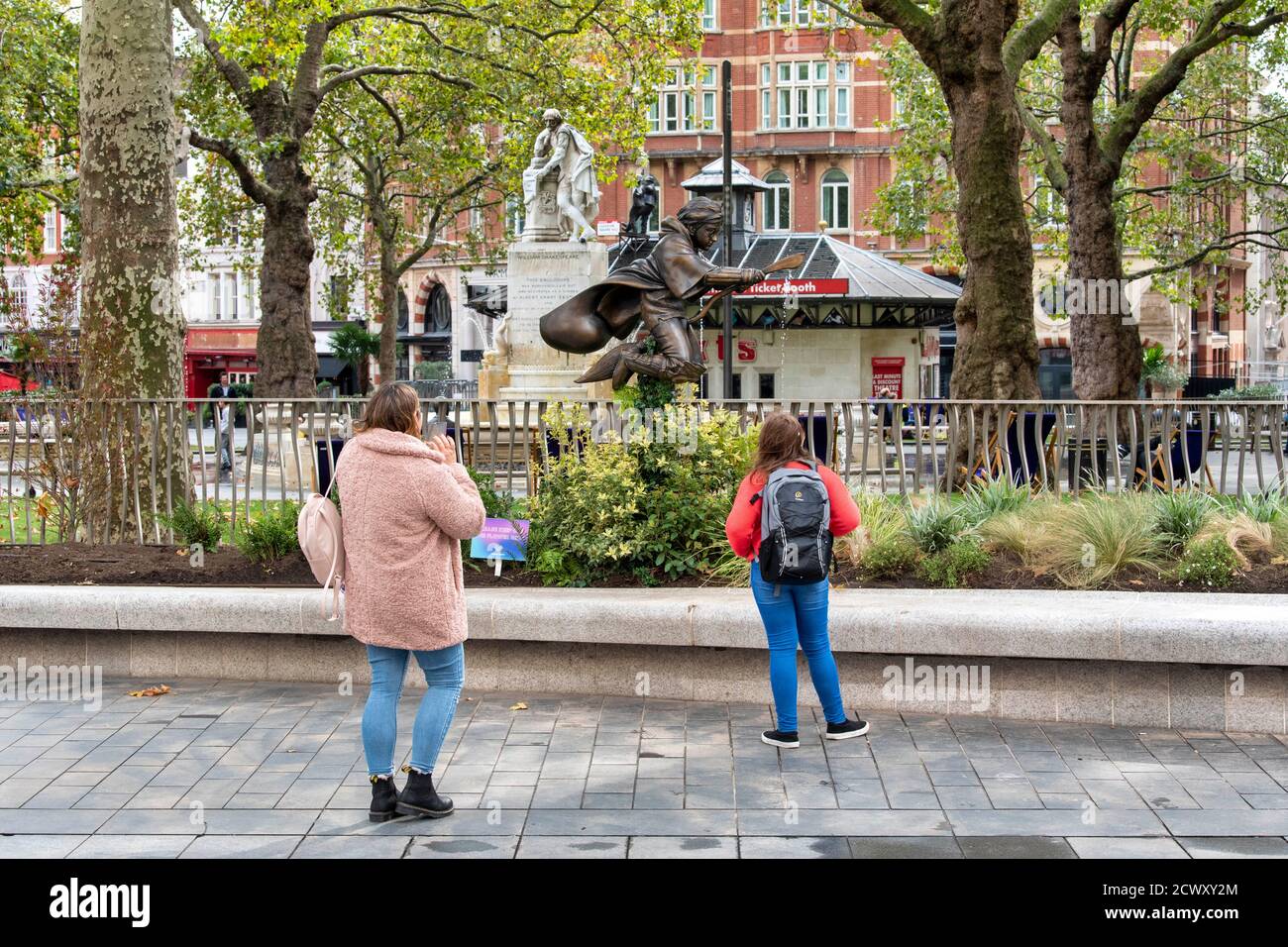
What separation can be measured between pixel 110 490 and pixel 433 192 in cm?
2859

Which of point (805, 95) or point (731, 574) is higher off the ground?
point (805, 95)

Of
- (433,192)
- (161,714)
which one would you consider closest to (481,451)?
(161,714)

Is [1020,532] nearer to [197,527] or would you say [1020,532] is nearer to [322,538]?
[322,538]

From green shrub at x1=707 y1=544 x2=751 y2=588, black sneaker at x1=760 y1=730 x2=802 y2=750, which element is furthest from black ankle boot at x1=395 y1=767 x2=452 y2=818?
green shrub at x1=707 y1=544 x2=751 y2=588

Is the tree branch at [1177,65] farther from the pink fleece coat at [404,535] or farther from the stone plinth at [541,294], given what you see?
the pink fleece coat at [404,535]

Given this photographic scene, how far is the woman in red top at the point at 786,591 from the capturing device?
23.2 ft

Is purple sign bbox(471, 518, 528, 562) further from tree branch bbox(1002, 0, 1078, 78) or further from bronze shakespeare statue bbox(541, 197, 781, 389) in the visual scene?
tree branch bbox(1002, 0, 1078, 78)

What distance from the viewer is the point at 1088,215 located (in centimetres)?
2367

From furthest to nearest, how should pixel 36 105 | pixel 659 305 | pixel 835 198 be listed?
1. pixel 835 198
2. pixel 36 105
3. pixel 659 305

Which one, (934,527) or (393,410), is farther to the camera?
(934,527)

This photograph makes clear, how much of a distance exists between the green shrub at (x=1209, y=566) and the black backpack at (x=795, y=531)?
3.07 meters

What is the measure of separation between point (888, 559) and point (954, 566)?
1.41 ft

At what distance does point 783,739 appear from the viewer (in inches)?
285

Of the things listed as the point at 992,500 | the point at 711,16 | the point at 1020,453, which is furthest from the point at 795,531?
the point at 711,16
